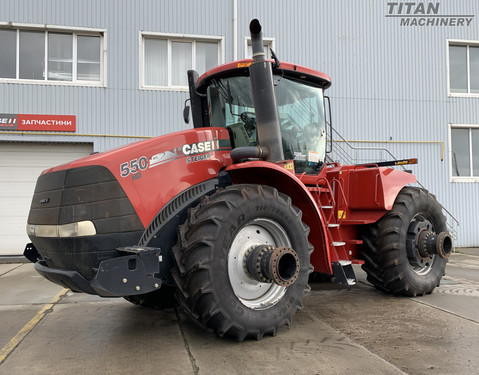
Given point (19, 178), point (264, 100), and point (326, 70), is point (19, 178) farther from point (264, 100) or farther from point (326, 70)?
point (264, 100)

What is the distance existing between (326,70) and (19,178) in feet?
28.9

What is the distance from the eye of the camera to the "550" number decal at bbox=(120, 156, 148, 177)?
11.5 feet

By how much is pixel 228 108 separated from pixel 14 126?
7875 millimetres

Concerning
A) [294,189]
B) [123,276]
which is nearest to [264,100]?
[294,189]

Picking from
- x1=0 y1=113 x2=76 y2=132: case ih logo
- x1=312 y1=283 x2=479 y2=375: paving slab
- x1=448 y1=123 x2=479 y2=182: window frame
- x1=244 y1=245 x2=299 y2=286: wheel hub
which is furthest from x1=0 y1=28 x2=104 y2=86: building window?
x1=448 y1=123 x2=479 y2=182: window frame

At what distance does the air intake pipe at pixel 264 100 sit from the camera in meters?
3.96

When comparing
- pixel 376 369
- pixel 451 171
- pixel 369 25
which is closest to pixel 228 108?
pixel 376 369

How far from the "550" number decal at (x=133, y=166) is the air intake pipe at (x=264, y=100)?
3.79 ft

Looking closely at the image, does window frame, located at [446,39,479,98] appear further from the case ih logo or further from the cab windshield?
the case ih logo

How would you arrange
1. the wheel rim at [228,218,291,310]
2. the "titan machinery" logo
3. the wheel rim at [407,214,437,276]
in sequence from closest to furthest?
the wheel rim at [228,218,291,310], the wheel rim at [407,214,437,276], the "titan machinery" logo

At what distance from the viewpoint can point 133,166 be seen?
356cm

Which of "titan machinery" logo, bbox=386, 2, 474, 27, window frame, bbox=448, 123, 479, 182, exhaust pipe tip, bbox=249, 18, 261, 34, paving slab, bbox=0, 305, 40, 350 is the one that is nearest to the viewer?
exhaust pipe tip, bbox=249, 18, 261, 34

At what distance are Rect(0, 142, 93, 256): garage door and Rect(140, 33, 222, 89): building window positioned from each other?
A: 2.69 meters

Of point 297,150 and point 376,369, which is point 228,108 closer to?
point 297,150
